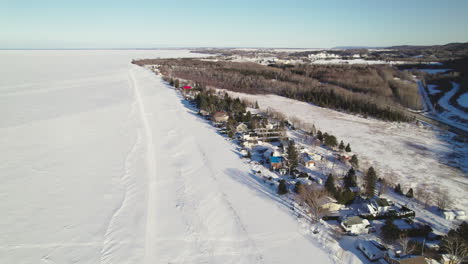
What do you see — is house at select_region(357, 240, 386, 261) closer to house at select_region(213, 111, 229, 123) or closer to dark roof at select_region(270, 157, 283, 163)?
dark roof at select_region(270, 157, 283, 163)

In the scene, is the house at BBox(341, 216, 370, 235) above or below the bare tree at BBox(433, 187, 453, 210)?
above

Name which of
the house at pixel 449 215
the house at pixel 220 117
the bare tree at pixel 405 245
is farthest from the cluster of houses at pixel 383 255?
the house at pixel 220 117

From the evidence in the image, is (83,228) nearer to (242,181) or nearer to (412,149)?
(242,181)

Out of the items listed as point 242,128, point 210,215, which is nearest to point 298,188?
point 210,215

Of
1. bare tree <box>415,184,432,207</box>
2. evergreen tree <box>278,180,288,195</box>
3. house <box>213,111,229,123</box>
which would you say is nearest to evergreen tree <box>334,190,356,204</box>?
evergreen tree <box>278,180,288,195</box>

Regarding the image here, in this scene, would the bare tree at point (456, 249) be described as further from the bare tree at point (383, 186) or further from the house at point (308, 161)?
the house at point (308, 161)

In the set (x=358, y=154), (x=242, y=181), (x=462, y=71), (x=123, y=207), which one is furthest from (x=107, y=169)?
(x=462, y=71)
